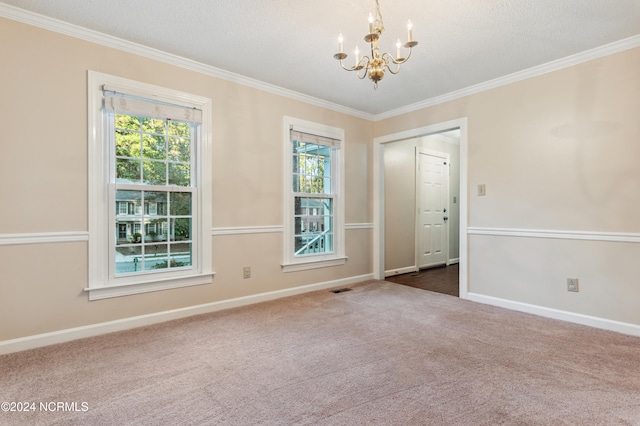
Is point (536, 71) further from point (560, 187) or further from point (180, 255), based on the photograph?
point (180, 255)

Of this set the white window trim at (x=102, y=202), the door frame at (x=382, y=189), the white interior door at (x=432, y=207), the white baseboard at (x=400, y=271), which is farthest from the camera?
the white interior door at (x=432, y=207)

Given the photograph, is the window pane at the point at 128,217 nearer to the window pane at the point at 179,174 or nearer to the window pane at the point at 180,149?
the window pane at the point at 179,174

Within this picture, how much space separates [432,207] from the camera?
6035 millimetres

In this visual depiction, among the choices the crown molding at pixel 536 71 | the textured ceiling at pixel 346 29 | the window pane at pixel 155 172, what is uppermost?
the textured ceiling at pixel 346 29

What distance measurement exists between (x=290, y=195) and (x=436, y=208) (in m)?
3.37

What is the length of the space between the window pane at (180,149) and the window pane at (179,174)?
0.06 meters

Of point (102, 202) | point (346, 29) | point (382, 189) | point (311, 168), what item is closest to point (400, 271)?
point (382, 189)

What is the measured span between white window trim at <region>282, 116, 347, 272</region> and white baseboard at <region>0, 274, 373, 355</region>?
0.32m

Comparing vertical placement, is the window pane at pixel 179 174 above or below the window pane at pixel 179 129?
below

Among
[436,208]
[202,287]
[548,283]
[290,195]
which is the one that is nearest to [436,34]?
[290,195]

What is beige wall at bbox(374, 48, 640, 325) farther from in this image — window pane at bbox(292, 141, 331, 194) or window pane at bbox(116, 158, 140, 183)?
window pane at bbox(116, 158, 140, 183)

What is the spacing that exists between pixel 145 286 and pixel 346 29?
9.19 ft

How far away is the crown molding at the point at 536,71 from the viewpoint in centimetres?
276

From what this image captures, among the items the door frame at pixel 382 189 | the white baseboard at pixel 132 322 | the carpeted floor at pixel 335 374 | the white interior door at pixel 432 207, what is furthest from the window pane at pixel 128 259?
the white interior door at pixel 432 207
